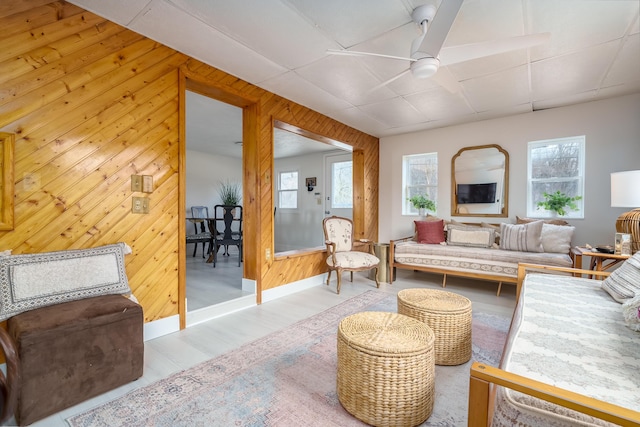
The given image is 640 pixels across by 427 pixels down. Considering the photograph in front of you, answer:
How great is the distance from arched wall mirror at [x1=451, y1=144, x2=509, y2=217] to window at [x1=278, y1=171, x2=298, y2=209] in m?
3.89

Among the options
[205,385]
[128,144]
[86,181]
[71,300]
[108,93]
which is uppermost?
[108,93]

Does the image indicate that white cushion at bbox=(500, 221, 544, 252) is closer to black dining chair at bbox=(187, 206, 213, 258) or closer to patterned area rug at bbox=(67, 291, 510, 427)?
patterned area rug at bbox=(67, 291, 510, 427)

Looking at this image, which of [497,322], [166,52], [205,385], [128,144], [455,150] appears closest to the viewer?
[205,385]

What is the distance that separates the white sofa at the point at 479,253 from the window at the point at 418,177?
0.71 metres

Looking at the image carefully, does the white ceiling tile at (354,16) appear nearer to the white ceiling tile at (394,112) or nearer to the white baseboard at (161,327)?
the white ceiling tile at (394,112)

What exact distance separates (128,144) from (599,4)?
11.3 feet

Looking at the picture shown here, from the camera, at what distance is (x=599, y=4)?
1.85 meters

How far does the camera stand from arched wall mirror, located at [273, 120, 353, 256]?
6426mm

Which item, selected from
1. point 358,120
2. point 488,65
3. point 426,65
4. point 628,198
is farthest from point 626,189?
point 358,120

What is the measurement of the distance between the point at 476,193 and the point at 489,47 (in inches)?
119

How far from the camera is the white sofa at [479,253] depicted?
339 centimetres

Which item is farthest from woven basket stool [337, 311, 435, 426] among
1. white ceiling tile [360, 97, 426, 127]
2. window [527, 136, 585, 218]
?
window [527, 136, 585, 218]

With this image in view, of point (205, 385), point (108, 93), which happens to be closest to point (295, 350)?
point (205, 385)

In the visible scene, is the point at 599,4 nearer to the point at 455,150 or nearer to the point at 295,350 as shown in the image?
the point at 455,150
